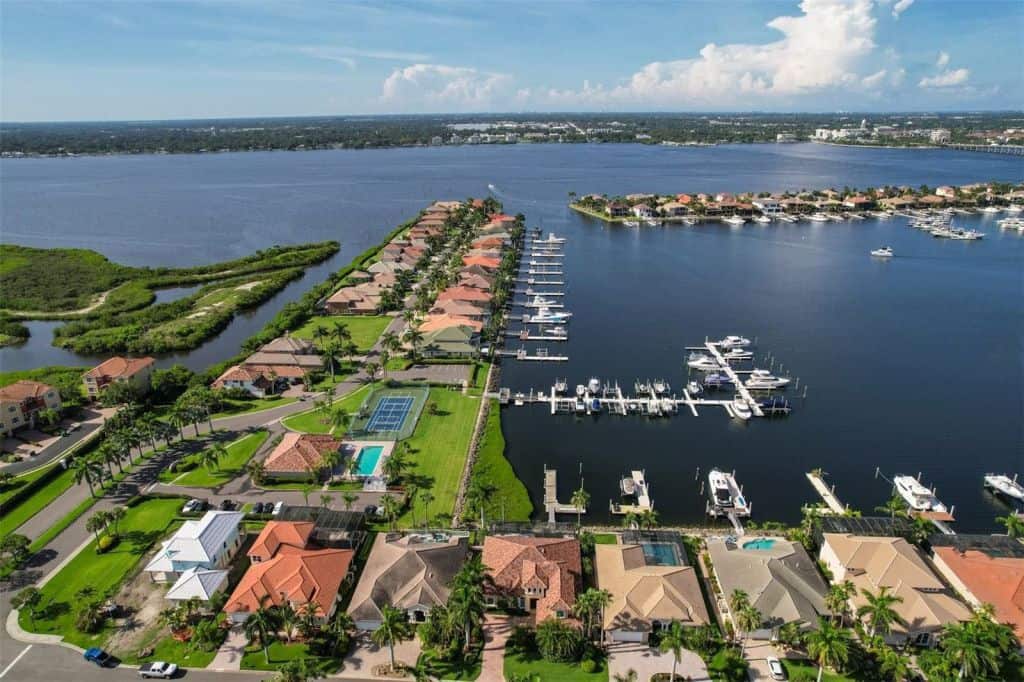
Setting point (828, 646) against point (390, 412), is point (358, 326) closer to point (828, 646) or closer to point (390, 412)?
point (390, 412)

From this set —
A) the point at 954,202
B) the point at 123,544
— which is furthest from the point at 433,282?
the point at 954,202

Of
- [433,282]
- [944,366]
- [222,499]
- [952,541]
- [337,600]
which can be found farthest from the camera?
[433,282]

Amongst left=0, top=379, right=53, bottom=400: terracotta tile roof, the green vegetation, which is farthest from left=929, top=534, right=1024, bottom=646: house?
left=0, top=379, right=53, bottom=400: terracotta tile roof

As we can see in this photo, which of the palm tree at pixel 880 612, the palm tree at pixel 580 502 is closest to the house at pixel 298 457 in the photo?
the palm tree at pixel 580 502

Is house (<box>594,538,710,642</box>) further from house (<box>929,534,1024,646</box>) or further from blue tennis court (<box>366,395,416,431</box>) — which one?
blue tennis court (<box>366,395,416,431</box>)

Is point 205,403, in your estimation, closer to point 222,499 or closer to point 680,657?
point 222,499

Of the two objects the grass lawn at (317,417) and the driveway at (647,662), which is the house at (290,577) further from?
the driveway at (647,662)

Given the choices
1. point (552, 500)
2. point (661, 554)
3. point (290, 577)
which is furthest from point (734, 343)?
point (290, 577)
